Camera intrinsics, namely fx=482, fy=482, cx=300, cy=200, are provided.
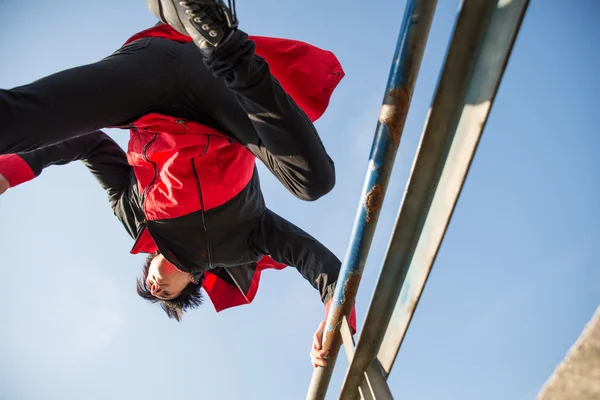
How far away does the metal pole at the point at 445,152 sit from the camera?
0.98 meters

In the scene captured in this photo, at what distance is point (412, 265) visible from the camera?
1.26 m

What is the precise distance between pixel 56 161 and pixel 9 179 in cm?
32

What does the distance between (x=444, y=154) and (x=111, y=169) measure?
1.99 metres

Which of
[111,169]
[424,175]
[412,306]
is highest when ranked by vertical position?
[424,175]

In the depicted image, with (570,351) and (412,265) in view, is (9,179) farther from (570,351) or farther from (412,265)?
(570,351)

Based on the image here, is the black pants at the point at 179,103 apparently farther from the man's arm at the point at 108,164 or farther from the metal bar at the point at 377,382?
the man's arm at the point at 108,164

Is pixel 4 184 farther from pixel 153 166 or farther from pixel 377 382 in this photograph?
pixel 377 382

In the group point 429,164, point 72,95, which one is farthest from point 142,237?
point 429,164

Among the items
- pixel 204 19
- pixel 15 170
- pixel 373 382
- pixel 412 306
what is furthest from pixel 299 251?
pixel 204 19

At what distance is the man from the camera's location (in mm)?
1268

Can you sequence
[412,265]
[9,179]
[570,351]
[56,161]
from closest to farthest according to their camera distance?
1. [570,351]
2. [412,265]
3. [9,179]
4. [56,161]

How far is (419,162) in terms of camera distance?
112 centimetres

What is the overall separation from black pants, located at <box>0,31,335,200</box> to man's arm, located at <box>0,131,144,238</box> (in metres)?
0.97

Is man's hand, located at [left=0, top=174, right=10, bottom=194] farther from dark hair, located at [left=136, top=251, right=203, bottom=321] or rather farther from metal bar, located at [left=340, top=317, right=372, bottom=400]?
metal bar, located at [left=340, top=317, right=372, bottom=400]
